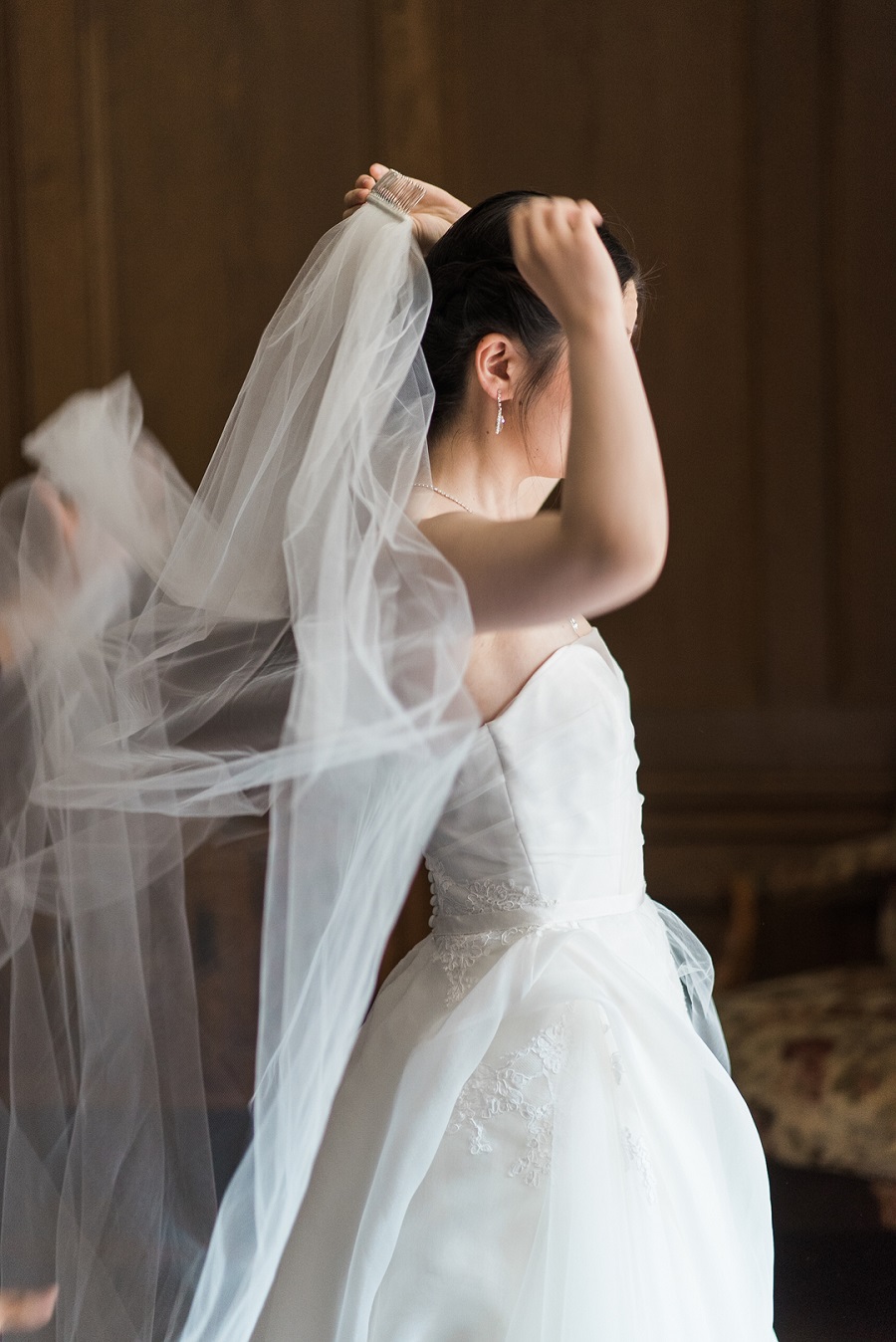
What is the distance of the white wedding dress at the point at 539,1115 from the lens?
1.12 metres

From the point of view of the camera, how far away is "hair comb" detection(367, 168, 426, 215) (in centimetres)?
137

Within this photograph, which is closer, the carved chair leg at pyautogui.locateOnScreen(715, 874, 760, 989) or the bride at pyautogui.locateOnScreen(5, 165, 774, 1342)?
the bride at pyautogui.locateOnScreen(5, 165, 774, 1342)

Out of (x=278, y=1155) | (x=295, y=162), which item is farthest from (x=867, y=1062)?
(x=295, y=162)

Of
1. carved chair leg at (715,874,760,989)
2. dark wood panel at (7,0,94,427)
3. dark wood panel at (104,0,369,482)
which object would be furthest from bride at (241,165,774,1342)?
dark wood panel at (7,0,94,427)

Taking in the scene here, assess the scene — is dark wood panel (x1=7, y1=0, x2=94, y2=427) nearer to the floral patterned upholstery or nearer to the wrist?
the floral patterned upholstery

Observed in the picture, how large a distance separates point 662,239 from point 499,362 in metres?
2.12

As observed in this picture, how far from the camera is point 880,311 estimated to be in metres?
3.22

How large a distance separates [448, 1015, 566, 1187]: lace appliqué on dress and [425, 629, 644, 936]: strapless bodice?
129 mm

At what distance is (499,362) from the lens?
4.25 ft

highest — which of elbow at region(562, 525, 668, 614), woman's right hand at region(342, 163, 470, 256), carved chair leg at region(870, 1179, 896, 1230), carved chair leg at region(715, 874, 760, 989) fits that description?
woman's right hand at region(342, 163, 470, 256)

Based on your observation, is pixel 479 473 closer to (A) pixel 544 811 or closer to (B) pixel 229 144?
(A) pixel 544 811

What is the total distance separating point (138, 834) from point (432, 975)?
0.33m

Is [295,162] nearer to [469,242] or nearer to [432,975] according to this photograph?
[469,242]

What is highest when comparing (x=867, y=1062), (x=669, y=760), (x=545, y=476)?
(x=545, y=476)
